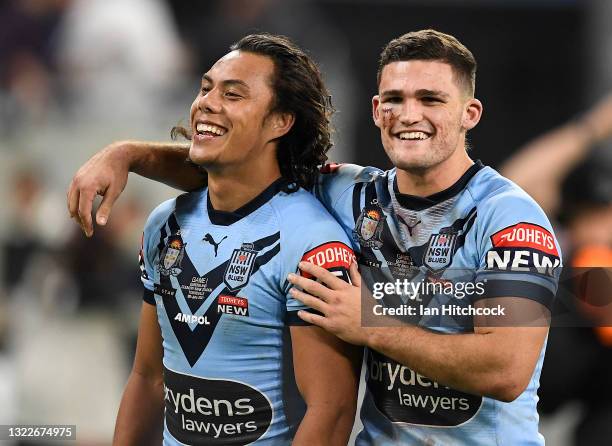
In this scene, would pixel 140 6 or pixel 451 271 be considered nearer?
pixel 451 271

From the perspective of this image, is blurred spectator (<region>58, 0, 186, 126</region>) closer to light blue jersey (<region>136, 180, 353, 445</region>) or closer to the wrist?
the wrist

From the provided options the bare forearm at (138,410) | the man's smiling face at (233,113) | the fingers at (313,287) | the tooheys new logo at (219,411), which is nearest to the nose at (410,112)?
the man's smiling face at (233,113)

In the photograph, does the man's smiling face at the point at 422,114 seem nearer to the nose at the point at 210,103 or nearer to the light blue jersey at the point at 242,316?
the light blue jersey at the point at 242,316

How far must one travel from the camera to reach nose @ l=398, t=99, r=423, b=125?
409 centimetres

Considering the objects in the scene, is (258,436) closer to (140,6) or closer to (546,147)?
(546,147)

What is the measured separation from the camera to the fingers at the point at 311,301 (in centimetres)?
394

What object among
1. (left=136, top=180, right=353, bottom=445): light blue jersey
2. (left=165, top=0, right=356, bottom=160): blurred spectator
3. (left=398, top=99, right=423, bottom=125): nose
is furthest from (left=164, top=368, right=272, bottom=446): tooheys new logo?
(left=165, top=0, right=356, bottom=160): blurred spectator

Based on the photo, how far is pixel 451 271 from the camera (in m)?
4.09

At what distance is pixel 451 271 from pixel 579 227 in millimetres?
2252

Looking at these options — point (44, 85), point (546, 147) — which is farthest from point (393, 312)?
point (44, 85)

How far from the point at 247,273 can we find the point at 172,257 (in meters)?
0.38

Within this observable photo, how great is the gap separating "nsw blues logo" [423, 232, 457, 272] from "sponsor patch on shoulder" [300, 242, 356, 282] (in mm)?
298

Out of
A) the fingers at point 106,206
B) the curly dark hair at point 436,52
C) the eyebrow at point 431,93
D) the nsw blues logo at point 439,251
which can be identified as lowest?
the nsw blues logo at point 439,251

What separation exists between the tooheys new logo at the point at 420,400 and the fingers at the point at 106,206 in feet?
3.64
